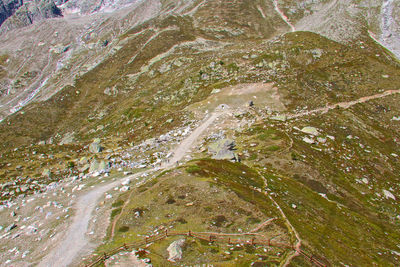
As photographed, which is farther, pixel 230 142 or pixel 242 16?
pixel 242 16

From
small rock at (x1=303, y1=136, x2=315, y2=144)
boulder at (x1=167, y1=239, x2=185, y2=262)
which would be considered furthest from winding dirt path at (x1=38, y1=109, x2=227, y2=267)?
small rock at (x1=303, y1=136, x2=315, y2=144)

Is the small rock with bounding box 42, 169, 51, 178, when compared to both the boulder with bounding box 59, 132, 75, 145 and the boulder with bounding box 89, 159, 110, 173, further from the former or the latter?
the boulder with bounding box 59, 132, 75, 145

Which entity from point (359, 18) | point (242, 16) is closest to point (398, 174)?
point (359, 18)

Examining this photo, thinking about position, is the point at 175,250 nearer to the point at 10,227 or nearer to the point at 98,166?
the point at 10,227

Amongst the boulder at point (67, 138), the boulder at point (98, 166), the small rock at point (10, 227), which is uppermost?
the small rock at point (10, 227)

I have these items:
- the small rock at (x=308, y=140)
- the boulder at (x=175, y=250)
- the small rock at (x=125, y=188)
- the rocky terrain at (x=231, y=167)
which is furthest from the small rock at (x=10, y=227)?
the small rock at (x=308, y=140)

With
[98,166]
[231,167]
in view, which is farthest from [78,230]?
[231,167]

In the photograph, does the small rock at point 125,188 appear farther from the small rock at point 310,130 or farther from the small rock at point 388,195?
the small rock at point 388,195

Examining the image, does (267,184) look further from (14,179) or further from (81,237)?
(14,179)
